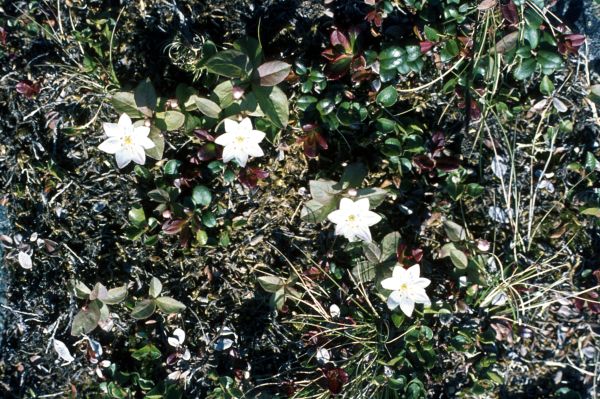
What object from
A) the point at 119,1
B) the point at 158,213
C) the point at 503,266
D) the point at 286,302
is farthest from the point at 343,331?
the point at 119,1

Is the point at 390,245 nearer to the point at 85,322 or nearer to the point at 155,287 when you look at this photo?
the point at 155,287

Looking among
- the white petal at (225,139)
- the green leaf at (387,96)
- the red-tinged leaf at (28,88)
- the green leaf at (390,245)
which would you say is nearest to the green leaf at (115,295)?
the white petal at (225,139)

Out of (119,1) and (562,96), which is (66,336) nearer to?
(119,1)

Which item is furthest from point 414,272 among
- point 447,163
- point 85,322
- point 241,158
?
point 85,322

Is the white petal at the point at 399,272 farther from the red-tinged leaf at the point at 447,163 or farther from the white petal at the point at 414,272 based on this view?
the red-tinged leaf at the point at 447,163

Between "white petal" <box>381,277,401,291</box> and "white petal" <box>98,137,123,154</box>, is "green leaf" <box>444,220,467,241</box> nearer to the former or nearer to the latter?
"white petal" <box>381,277,401,291</box>
